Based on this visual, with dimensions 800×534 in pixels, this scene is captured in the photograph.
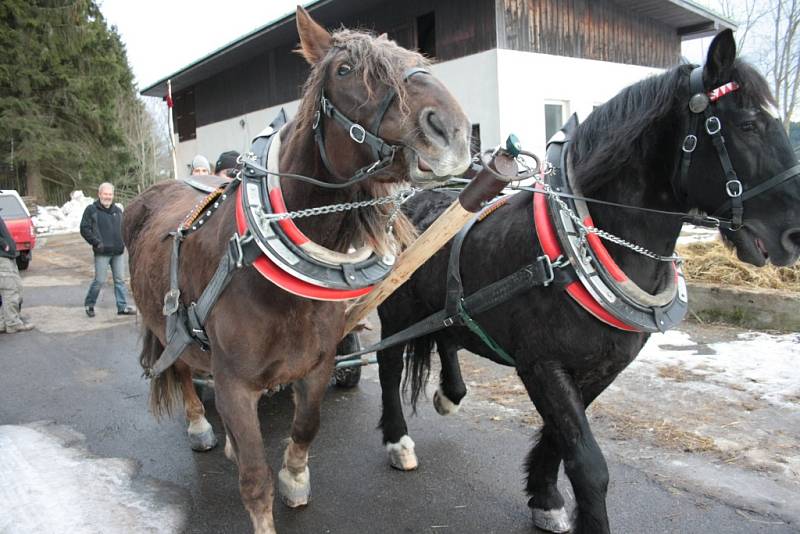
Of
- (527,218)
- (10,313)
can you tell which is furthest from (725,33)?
(10,313)

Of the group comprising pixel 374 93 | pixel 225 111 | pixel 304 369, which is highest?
pixel 225 111

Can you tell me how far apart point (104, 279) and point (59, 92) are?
19755 millimetres

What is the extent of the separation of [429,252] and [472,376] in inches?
108

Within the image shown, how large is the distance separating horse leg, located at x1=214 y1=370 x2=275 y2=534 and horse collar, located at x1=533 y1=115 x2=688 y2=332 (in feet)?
4.33

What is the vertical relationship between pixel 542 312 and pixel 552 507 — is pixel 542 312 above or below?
above

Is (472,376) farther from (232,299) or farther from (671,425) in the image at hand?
(232,299)

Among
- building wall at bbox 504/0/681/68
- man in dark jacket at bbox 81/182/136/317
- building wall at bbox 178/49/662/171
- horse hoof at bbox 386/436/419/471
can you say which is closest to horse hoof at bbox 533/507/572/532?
horse hoof at bbox 386/436/419/471

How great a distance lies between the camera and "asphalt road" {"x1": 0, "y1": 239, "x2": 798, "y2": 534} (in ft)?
9.09

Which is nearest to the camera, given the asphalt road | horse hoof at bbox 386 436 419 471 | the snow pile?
the asphalt road

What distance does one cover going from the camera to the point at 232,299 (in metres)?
2.27

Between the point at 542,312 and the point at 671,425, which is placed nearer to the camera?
the point at 542,312

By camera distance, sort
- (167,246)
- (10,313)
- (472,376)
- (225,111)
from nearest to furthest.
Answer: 1. (167,246)
2. (472,376)
3. (10,313)
4. (225,111)

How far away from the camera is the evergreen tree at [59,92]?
22.9 m

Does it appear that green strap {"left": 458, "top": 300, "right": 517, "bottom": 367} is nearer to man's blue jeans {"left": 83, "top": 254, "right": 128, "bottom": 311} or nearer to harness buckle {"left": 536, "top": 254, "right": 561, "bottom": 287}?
harness buckle {"left": 536, "top": 254, "right": 561, "bottom": 287}
